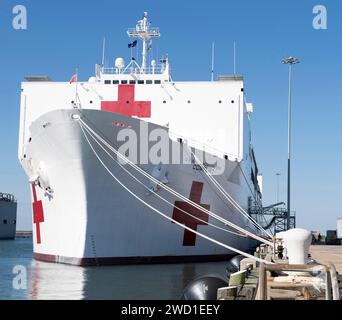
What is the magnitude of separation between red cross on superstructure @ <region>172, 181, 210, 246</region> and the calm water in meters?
0.76

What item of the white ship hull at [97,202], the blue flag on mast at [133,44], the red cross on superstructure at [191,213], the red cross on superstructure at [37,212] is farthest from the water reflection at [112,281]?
the blue flag on mast at [133,44]

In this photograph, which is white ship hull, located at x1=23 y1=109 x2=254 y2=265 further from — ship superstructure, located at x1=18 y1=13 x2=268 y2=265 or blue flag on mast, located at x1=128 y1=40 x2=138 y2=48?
blue flag on mast, located at x1=128 y1=40 x2=138 y2=48

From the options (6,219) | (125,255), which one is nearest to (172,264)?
(125,255)

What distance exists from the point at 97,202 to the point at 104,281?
8.49 ft

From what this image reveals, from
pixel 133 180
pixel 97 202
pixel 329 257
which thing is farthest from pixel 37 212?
pixel 329 257

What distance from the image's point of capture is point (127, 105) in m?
16.1

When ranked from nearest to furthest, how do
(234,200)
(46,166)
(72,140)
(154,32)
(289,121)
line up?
(72,140) → (46,166) → (234,200) → (154,32) → (289,121)

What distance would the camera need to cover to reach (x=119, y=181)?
40.5 feet

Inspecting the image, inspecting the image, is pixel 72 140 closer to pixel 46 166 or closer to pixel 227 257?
pixel 46 166

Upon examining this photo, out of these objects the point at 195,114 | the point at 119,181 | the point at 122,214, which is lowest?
the point at 122,214

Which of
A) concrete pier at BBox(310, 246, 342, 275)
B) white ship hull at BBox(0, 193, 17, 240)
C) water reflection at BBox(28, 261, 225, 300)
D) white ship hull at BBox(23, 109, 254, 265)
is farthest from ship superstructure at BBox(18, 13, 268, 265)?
white ship hull at BBox(0, 193, 17, 240)

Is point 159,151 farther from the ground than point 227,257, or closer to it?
farther from the ground

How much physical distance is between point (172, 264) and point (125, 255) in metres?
1.49
